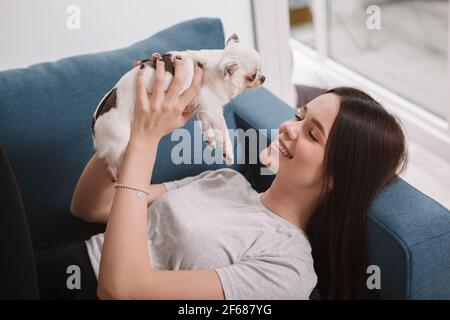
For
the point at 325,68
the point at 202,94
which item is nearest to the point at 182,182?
the point at 202,94

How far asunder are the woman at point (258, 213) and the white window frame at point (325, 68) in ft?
1.17

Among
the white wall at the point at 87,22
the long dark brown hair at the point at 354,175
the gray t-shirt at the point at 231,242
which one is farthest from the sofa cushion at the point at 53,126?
the long dark brown hair at the point at 354,175

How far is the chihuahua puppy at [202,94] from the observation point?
1.08m

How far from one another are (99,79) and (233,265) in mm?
580

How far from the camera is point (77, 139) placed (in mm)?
1340

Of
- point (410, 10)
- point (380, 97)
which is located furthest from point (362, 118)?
point (410, 10)

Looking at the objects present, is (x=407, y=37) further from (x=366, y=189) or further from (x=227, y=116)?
(x=366, y=189)

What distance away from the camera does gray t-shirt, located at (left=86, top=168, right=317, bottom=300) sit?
1.07 m

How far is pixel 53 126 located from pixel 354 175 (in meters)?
0.69

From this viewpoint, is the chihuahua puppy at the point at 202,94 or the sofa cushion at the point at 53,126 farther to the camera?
the sofa cushion at the point at 53,126

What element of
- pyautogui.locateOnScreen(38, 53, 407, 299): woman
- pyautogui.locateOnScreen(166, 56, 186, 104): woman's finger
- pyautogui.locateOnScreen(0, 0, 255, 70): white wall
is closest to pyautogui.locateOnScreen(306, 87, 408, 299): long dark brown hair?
pyautogui.locateOnScreen(38, 53, 407, 299): woman

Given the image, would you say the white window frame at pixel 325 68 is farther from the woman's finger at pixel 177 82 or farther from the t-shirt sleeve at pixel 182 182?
the woman's finger at pixel 177 82

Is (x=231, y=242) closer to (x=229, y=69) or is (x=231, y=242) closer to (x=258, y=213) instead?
(x=258, y=213)

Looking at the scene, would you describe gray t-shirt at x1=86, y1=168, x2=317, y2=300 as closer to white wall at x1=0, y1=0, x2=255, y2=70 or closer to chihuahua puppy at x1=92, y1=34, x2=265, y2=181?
chihuahua puppy at x1=92, y1=34, x2=265, y2=181
